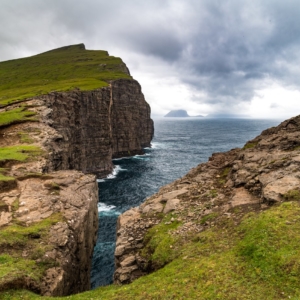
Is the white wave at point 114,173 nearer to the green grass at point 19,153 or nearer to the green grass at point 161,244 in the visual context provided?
the green grass at point 19,153

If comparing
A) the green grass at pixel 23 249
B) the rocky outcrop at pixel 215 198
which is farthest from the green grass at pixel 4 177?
the rocky outcrop at pixel 215 198

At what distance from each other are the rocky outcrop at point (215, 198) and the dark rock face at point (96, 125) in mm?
20726

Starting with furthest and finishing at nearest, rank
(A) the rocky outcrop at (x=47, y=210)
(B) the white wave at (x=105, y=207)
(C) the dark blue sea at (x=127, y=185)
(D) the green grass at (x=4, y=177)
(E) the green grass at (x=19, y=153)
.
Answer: (B) the white wave at (x=105, y=207) → (C) the dark blue sea at (x=127, y=185) → (E) the green grass at (x=19, y=153) → (D) the green grass at (x=4, y=177) → (A) the rocky outcrop at (x=47, y=210)

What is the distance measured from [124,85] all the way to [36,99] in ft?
197

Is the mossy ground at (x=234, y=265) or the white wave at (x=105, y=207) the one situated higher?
the mossy ground at (x=234, y=265)

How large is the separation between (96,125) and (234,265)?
84.6m

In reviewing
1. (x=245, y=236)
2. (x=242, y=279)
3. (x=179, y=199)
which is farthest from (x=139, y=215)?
(x=242, y=279)

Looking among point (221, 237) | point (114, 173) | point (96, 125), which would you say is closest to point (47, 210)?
point (221, 237)

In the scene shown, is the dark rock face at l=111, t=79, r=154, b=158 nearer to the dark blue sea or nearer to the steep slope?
the dark blue sea

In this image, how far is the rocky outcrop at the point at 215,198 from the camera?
63.0 ft

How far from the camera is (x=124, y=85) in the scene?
121m

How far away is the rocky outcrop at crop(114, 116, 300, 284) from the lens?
19188 mm

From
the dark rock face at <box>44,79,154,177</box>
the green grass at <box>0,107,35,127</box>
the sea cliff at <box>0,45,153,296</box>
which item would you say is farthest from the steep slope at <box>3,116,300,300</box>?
the green grass at <box>0,107,35,127</box>

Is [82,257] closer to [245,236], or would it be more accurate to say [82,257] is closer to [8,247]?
[8,247]
